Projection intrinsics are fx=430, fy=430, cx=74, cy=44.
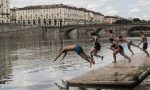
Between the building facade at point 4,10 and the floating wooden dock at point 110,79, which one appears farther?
the building facade at point 4,10

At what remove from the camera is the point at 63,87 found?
58.3ft

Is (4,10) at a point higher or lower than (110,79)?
higher

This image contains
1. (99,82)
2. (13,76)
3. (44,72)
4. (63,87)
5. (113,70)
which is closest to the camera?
(99,82)

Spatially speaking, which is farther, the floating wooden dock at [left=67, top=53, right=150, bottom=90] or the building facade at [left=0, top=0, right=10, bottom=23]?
the building facade at [left=0, top=0, right=10, bottom=23]

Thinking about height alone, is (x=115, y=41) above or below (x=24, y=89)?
above

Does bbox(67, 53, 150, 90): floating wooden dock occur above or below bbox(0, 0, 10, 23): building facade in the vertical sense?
below

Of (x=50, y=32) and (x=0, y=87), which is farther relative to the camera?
(x=50, y=32)

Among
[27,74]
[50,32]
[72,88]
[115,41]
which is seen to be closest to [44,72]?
[27,74]

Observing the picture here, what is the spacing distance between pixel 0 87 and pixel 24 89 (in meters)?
1.41

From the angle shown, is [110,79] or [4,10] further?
[4,10]

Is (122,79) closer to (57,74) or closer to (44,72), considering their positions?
(57,74)

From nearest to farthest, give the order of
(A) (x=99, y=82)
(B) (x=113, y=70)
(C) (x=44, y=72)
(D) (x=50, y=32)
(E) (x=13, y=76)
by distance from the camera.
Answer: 1. (A) (x=99, y=82)
2. (B) (x=113, y=70)
3. (E) (x=13, y=76)
4. (C) (x=44, y=72)
5. (D) (x=50, y=32)

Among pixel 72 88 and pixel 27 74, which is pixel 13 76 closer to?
pixel 27 74

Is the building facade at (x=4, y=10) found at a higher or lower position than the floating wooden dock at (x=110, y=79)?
higher
